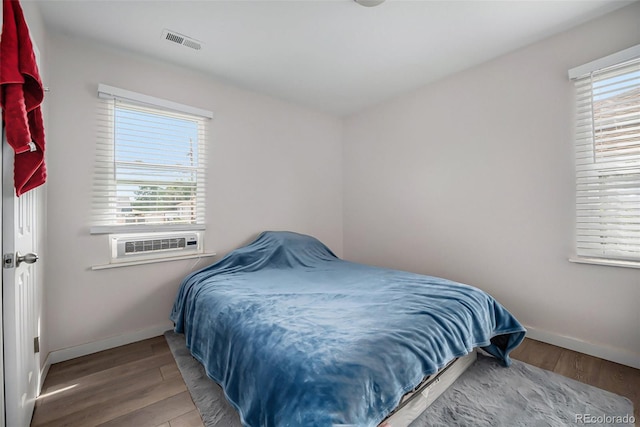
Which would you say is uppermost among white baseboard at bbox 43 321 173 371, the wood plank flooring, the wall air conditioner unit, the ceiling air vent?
the ceiling air vent

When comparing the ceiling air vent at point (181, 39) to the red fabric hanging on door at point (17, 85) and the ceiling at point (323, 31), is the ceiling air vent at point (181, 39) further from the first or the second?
the red fabric hanging on door at point (17, 85)

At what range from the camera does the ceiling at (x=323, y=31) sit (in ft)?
5.88

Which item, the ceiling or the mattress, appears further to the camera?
Result: the ceiling

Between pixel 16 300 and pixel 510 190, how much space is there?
3291 millimetres

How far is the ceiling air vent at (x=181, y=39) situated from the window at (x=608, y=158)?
2.94m

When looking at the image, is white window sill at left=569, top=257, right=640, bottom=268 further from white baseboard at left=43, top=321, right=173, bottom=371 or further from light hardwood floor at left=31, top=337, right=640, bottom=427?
white baseboard at left=43, top=321, right=173, bottom=371

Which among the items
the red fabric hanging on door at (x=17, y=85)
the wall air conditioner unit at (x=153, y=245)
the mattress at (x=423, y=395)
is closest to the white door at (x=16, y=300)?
the red fabric hanging on door at (x=17, y=85)

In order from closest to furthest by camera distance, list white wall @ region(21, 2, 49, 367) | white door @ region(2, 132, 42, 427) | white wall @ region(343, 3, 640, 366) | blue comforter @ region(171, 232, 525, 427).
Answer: blue comforter @ region(171, 232, 525, 427) < white door @ region(2, 132, 42, 427) < white wall @ region(21, 2, 49, 367) < white wall @ region(343, 3, 640, 366)

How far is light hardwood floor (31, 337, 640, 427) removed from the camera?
56.6 inches

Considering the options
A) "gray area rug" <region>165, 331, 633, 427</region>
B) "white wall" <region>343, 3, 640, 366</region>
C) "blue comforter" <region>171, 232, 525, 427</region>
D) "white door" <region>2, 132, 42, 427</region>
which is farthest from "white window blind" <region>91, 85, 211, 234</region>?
"white wall" <region>343, 3, 640, 366</region>

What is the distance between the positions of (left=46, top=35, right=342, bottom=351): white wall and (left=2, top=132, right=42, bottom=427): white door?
70 centimetres

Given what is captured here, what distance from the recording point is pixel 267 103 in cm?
312

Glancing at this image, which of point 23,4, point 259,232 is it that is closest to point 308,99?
point 259,232

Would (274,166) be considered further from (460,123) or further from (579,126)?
(579,126)
